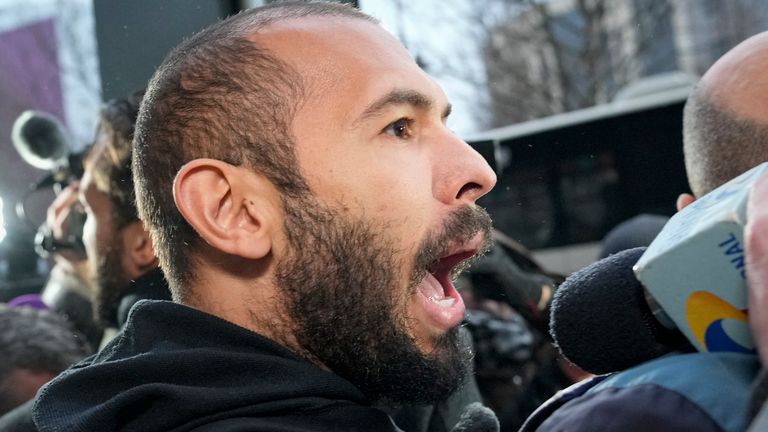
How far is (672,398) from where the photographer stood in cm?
116

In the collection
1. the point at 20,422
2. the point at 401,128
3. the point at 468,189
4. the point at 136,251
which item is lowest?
the point at 136,251

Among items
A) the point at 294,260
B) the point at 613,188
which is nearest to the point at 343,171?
the point at 294,260

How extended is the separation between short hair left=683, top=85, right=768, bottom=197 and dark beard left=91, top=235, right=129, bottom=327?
1809mm

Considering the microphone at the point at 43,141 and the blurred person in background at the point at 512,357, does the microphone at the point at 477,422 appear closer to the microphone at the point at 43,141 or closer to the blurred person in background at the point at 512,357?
the blurred person in background at the point at 512,357

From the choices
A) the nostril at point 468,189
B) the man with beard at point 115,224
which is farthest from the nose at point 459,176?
the man with beard at point 115,224

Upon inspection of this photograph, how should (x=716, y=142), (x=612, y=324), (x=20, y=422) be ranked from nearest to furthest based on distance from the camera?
(x=612, y=324) < (x=716, y=142) < (x=20, y=422)

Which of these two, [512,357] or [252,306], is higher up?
[252,306]

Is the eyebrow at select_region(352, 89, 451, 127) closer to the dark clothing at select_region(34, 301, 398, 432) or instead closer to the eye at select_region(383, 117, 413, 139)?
the eye at select_region(383, 117, 413, 139)

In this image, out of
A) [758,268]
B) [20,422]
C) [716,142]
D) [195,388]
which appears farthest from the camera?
[20,422]

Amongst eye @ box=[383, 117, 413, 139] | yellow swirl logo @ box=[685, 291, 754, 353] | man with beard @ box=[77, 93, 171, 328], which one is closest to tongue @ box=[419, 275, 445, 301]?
eye @ box=[383, 117, 413, 139]

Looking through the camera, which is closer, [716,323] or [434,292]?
[716,323]

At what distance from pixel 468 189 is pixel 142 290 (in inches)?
55.1

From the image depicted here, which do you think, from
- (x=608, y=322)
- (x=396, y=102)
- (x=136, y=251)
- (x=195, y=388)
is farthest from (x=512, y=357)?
(x=608, y=322)

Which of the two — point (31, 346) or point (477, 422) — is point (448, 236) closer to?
point (477, 422)
